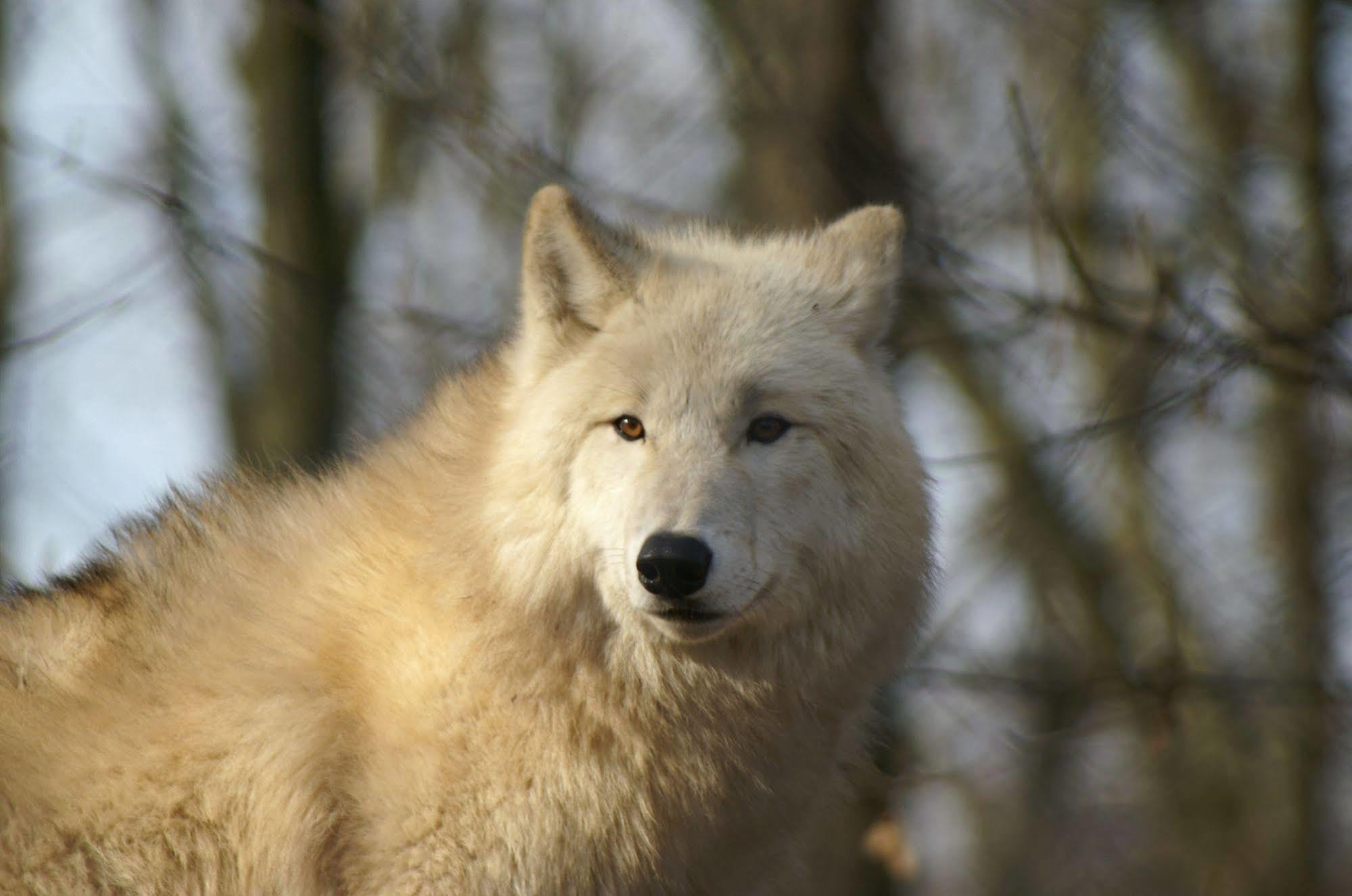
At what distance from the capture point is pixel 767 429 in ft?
12.5

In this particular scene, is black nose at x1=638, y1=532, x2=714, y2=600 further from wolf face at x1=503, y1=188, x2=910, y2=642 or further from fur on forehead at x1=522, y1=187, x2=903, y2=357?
fur on forehead at x1=522, y1=187, x2=903, y2=357

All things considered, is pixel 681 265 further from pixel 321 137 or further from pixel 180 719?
pixel 321 137

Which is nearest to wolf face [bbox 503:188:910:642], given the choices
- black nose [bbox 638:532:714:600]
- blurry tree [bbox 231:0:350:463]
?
black nose [bbox 638:532:714:600]

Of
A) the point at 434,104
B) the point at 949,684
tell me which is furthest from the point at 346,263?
the point at 949,684

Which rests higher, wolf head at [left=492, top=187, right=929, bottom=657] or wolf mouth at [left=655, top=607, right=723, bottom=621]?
wolf head at [left=492, top=187, right=929, bottom=657]

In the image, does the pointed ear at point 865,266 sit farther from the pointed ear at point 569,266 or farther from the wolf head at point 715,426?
the pointed ear at point 569,266

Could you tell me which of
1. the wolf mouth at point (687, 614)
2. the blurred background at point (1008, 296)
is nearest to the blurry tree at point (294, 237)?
the blurred background at point (1008, 296)

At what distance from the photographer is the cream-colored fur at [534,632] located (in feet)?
11.3

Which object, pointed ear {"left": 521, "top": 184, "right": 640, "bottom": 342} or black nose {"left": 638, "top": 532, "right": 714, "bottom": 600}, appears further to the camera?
pointed ear {"left": 521, "top": 184, "right": 640, "bottom": 342}

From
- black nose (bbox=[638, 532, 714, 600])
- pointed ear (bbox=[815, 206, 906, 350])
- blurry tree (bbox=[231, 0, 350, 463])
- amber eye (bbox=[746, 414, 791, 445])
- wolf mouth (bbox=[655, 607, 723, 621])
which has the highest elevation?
blurry tree (bbox=[231, 0, 350, 463])

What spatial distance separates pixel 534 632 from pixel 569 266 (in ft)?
3.80

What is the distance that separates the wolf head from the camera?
3537 millimetres

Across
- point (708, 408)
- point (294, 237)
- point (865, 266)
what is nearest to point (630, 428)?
point (708, 408)

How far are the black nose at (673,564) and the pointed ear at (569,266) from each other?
0.94 meters
